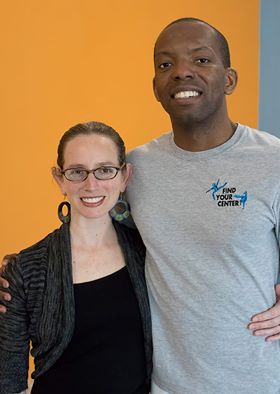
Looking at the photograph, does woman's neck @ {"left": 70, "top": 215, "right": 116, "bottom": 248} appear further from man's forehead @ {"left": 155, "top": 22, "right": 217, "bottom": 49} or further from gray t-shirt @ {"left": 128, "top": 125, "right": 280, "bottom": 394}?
man's forehead @ {"left": 155, "top": 22, "right": 217, "bottom": 49}

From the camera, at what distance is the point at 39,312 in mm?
1317

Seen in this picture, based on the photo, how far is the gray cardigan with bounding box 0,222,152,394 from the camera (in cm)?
131

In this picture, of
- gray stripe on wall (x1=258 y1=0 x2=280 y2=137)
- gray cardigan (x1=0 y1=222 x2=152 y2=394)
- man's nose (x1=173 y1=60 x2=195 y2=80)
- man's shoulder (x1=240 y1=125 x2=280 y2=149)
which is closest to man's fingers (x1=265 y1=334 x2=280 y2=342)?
gray cardigan (x1=0 y1=222 x2=152 y2=394)

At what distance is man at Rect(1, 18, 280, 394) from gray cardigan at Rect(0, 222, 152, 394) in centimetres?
12

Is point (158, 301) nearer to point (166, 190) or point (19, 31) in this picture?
point (166, 190)

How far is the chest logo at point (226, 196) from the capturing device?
1.25 metres

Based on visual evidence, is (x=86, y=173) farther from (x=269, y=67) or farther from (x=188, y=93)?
(x=269, y=67)

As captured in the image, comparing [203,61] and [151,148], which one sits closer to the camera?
[203,61]

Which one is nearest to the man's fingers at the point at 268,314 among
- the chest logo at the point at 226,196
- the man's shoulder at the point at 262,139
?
the chest logo at the point at 226,196

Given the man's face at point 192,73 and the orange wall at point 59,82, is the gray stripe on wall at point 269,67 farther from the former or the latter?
the man's face at point 192,73

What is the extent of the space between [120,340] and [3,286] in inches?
13.3

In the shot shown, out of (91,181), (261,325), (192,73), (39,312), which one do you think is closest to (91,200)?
(91,181)

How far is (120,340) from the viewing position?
4.40ft

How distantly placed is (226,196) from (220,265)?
172mm
